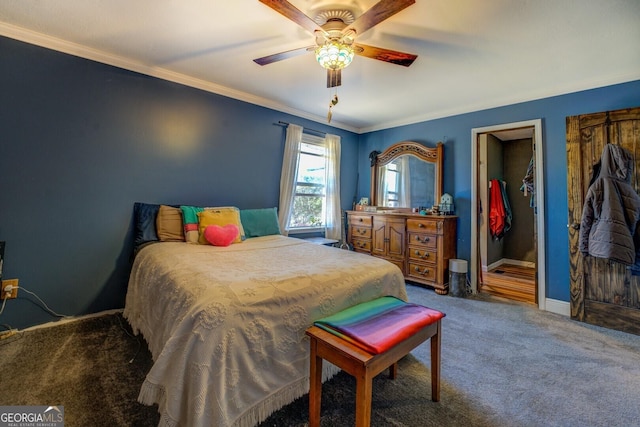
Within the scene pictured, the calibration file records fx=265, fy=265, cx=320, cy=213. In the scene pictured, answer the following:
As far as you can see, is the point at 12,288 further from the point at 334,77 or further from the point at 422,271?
the point at 422,271

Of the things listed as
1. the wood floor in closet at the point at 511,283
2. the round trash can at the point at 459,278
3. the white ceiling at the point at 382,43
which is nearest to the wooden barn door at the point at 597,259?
the white ceiling at the point at 382,43

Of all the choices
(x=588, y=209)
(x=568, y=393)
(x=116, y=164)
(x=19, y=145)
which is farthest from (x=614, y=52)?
(x=19, y=145)

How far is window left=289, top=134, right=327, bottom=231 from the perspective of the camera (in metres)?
3.98

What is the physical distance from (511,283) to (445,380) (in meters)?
2.96

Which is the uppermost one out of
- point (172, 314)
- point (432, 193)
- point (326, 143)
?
point (326, 143)

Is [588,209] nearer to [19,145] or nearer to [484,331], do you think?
[484,331]

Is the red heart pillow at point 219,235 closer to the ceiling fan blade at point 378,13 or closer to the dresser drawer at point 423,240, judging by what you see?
A: the ceiling fan blade at point 378,13

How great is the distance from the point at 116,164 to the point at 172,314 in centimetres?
197

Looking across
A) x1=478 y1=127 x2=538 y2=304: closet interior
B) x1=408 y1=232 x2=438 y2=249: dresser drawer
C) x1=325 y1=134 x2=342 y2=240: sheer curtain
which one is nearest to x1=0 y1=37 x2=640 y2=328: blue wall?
x1=408 y1=232 x2=438 y2=249: dresser drawer

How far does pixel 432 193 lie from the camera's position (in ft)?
12.7

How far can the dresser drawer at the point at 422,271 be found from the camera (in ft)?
11.3

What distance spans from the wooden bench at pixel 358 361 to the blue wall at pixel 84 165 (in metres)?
2.32

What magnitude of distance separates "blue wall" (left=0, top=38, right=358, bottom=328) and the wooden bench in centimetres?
232

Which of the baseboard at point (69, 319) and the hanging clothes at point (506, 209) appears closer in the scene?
the baseboard at point (69, 319)
